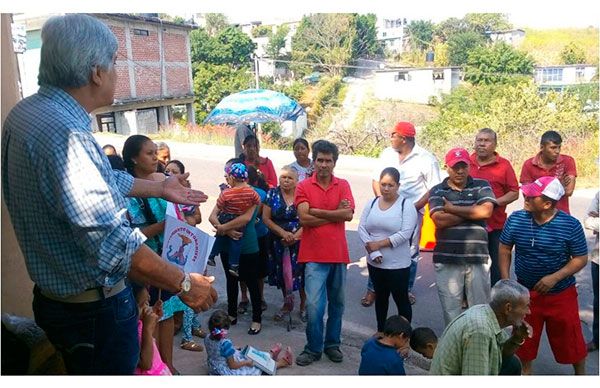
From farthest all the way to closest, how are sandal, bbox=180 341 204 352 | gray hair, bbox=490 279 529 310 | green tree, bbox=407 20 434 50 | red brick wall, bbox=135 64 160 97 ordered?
green tree, bbox=407 20 434 50, red brick wall, bbox=135 64 160 97, sandal, bbox=180 341 204 352, gray hair, bbox=490 279 529 310

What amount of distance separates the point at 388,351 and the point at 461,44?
39391 mm

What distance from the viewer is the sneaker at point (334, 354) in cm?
419

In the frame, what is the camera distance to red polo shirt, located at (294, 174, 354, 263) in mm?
4117

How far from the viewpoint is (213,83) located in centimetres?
3762

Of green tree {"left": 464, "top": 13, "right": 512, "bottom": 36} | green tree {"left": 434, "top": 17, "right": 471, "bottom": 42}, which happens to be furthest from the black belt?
green tree {"left": 434, "top": 17, "right": 471, "bottom": 42}

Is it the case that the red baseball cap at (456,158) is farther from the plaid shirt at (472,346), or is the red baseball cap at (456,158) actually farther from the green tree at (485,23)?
the green tree at (485,23)

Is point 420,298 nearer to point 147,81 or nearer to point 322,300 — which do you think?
point 322,300

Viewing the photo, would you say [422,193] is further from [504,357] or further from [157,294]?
[157,294]

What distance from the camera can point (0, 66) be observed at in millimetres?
2771

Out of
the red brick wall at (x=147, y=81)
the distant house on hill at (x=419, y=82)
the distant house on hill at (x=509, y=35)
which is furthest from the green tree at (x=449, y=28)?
the red brick wall at (x=147, y=81)

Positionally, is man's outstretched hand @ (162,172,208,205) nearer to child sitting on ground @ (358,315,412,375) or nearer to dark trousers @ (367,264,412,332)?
child sitting on ground @ (358,315,412,375)

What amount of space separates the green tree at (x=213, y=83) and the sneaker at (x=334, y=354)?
108 feet

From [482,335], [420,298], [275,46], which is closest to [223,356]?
[482,335]

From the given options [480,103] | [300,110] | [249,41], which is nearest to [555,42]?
[480,103]
